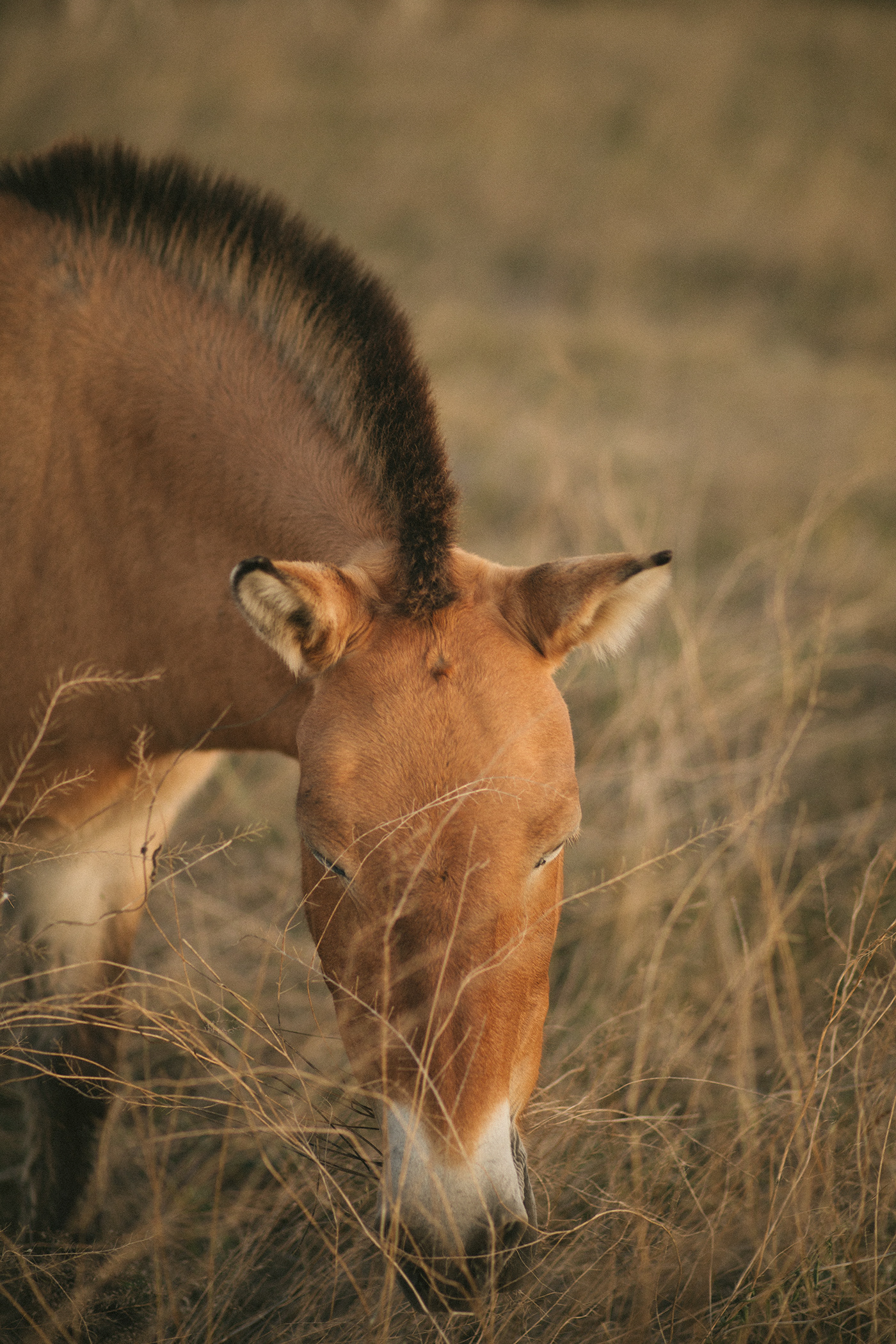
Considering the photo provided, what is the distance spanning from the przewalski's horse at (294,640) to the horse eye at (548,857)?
0.14 feet

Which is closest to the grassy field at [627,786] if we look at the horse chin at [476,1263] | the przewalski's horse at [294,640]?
the horse chin at [476,1263]

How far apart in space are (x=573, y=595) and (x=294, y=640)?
0.68 m

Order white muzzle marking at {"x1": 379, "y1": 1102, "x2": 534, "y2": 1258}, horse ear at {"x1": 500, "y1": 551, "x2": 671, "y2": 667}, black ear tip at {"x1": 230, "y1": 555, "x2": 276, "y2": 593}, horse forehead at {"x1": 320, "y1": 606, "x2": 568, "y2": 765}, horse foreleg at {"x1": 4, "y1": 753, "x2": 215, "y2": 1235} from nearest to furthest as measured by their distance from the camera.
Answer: white muzzle marking at {"x1": 379, "y1": 1102, "x2": 534, "y2": 1258} < black ear tip at {"x1": 230, "y1": 555, "x2": 276, "y2": 593} < horse forehead at {"x1": 320, "y1": 606, "x2": 568, "y2": 765} < horse ear at {"x1": 500, "y1": 551, "x2": 671, "y2": 667} < horse foreleg at {"x1": 4, "y1": 753, "x2": 215, "y2": 1235}

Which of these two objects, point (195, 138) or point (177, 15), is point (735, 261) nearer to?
point (195, 138)

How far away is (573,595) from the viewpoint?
2.12 metres

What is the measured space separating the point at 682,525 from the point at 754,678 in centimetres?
248

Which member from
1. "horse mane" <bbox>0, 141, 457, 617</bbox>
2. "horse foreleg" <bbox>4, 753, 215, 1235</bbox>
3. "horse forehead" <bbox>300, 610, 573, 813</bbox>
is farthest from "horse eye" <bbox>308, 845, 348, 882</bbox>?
"horse foreleg" <bbox>4, 753, 215, 1235</bbox>

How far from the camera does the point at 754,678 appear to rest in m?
4.68

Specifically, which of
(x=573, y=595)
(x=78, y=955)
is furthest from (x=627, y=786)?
(x=78, y=955)

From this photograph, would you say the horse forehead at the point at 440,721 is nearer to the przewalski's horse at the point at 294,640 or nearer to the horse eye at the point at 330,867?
the przewalski's horse at the point at 294,640

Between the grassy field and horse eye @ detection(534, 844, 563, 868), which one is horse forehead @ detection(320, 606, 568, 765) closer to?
horse eye @ detection(534, 844, 563, 868)

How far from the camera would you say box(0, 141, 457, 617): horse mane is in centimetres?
236

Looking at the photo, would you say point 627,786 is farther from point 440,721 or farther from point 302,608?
point 302,608

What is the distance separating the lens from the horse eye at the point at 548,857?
1.99 metres
